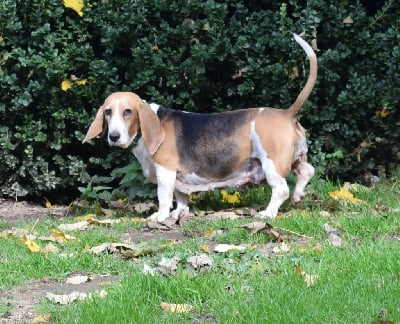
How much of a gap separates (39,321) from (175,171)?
3.32 metres

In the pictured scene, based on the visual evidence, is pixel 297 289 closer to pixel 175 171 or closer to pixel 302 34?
pixel 175 171

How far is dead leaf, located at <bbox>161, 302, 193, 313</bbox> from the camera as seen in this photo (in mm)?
4332

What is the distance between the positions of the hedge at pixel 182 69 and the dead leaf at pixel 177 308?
4.30m

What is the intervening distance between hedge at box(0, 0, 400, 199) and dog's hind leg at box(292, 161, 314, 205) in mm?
1135

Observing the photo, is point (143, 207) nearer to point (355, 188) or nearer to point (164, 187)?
point (164, 187)

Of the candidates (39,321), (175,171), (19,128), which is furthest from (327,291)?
(19,128)

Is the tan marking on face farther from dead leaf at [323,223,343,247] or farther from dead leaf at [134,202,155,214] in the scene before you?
dead leaf at [323,223,343,247]

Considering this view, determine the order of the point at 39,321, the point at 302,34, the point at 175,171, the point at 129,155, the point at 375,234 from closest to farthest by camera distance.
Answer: the point at 39,321 < the point at 375,234 < the point at 175,171 < the point at 302,34 < the point at 129,155

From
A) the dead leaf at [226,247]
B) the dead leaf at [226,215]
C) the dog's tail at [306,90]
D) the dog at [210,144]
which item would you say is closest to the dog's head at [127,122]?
the dog at [210,144]

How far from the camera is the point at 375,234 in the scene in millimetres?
5855

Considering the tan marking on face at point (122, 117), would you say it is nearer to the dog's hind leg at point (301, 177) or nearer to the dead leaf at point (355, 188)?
the dog's hind leg at point (301, 177)

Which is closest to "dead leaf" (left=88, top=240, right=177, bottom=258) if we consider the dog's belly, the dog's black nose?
the dog's black nose

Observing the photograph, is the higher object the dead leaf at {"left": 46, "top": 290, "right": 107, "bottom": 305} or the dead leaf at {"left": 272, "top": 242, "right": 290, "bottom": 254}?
the dead leaf at {"left": 272, "top": 242, "right": 290, "bottom": 254}

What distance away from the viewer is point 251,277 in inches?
189
